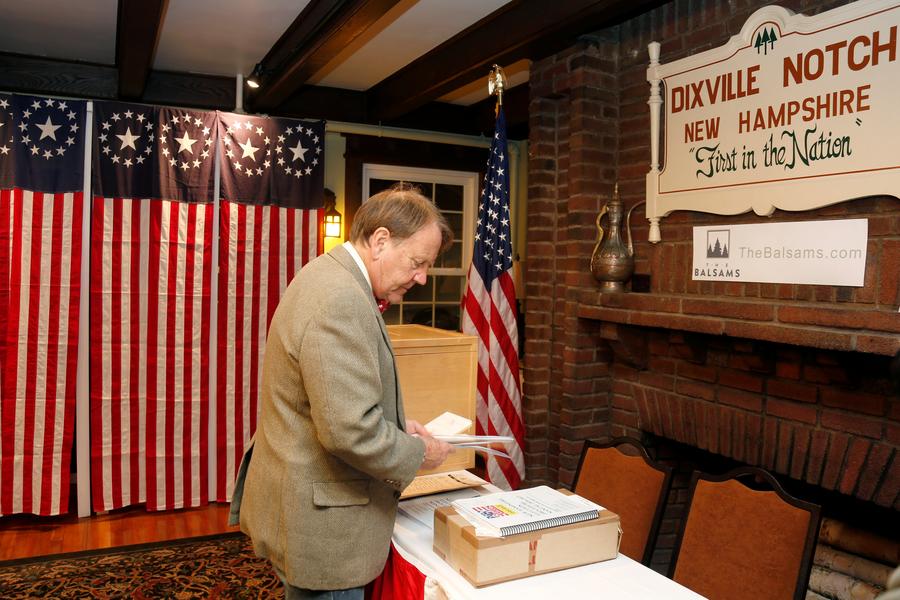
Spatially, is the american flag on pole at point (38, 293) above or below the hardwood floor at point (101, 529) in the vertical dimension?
above

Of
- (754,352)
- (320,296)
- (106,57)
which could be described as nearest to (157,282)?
(106,57)

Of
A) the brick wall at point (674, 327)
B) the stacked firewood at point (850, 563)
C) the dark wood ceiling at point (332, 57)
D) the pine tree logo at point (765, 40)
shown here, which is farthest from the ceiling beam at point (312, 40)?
the stacked firewood at point (850, 563)

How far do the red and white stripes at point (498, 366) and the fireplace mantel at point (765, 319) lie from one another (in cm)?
56

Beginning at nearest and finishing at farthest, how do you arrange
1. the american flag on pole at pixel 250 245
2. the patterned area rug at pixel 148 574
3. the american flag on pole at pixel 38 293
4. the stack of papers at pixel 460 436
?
the stack of papers at pixel 460 436, the patterned area rug at pixel 148 574, the american flag on pole at pixel 38 293, the american flag on pole at pixel 250 245

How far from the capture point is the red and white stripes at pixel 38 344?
375cm

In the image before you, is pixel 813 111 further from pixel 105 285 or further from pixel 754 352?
pixel 105 285

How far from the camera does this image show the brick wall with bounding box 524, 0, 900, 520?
2.15 m

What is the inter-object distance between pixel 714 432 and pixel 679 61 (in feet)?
4.71

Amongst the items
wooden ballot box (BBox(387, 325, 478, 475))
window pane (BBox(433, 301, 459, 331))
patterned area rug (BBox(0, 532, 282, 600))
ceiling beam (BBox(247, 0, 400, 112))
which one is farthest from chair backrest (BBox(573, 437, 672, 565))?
window pane (BBox(433, 301, 459, 331))

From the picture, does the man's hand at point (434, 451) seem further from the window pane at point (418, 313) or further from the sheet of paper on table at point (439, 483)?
the window pane at point (418, 313)

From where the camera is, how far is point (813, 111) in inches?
89.0

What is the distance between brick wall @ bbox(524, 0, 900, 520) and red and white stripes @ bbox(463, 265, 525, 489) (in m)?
0.14

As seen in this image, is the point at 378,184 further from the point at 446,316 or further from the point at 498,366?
the point at 498,366

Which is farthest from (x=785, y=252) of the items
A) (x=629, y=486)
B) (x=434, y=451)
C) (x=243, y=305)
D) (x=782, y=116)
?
(x=243, y=305)
